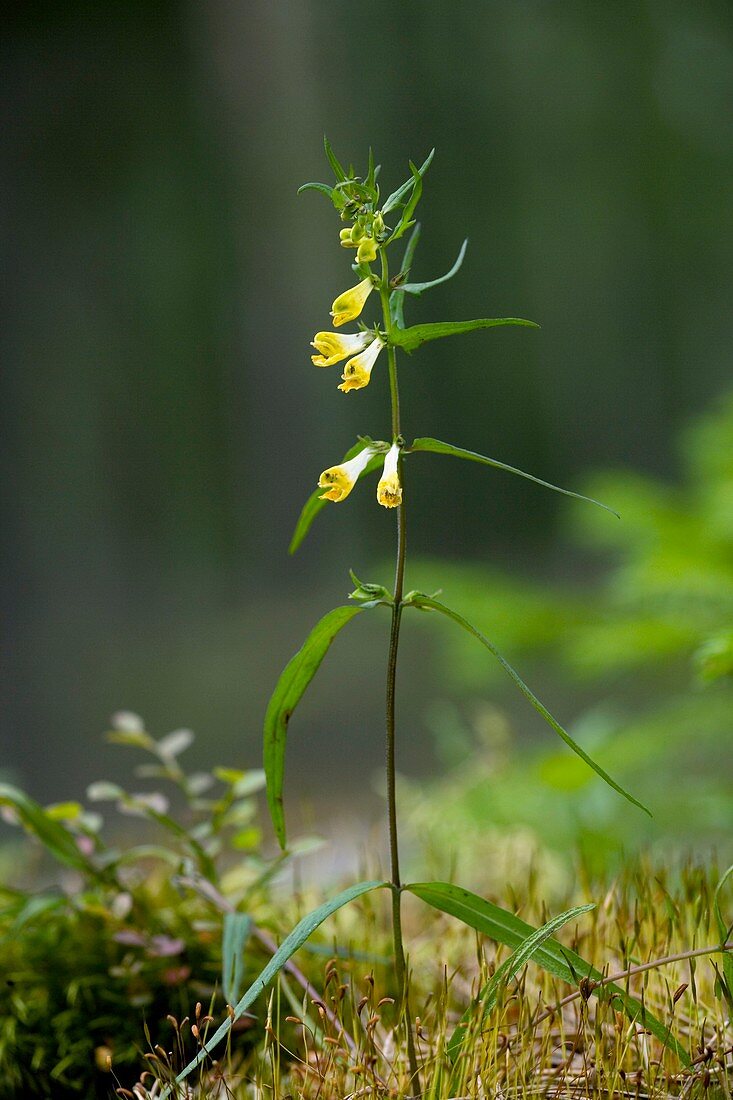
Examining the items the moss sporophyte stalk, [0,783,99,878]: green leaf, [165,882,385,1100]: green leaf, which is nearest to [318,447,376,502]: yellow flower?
the moss sporophyte stalk

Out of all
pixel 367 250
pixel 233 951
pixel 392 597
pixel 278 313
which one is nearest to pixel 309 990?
pixel 233 951

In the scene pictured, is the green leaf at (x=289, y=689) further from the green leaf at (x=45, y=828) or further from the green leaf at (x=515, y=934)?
the green leaf at (x=45, y=828)

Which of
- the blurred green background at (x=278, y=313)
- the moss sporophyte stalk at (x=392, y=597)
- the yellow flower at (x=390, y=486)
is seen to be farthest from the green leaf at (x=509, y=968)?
the blurred green background at (x=278, y=313)

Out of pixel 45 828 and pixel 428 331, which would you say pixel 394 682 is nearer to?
pixel 428 331

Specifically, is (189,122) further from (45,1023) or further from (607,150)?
(45,1023)

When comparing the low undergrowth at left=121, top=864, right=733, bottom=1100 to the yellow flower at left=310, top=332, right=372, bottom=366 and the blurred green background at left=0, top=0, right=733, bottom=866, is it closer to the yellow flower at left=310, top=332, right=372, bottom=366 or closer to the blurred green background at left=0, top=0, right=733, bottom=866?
the yellow flower at left=310, top=332, right=372, bottom=366

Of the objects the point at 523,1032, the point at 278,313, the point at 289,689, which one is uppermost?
the point at 278,313
